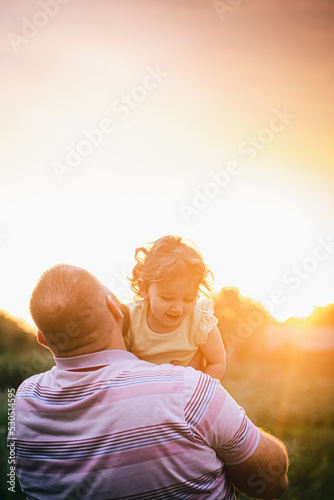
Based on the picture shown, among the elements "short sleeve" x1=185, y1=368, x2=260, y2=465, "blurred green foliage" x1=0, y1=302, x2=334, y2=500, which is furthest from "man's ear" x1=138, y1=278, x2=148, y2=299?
"blurred green foliage" x1=0, y1=302, x2=334, y2=500

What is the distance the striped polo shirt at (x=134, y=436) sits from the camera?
145 centimetres

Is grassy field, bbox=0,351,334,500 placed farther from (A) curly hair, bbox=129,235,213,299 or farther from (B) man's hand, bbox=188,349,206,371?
(A) curly hair, bbox=129,235,213,299

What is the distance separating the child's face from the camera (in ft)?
8.68

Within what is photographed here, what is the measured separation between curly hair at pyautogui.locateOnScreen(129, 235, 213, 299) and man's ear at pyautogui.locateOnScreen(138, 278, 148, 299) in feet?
0.06

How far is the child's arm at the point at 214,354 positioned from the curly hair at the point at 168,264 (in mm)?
392

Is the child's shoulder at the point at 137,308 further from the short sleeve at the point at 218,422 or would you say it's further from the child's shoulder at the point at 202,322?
the short sleeve at the point at 218,422

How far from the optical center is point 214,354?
278 cm

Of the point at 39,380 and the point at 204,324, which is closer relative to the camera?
the point at 39,380

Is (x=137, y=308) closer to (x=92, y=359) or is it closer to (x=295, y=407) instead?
(x=92, y=359)

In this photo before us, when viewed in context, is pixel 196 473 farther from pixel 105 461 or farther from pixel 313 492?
pixel 313 492

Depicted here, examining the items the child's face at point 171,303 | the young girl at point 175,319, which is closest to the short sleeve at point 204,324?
the young girl at point 175,319

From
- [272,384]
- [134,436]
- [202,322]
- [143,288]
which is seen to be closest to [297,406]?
[272,384]

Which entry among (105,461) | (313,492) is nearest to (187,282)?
(105,461)

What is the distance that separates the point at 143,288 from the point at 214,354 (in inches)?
27.6
